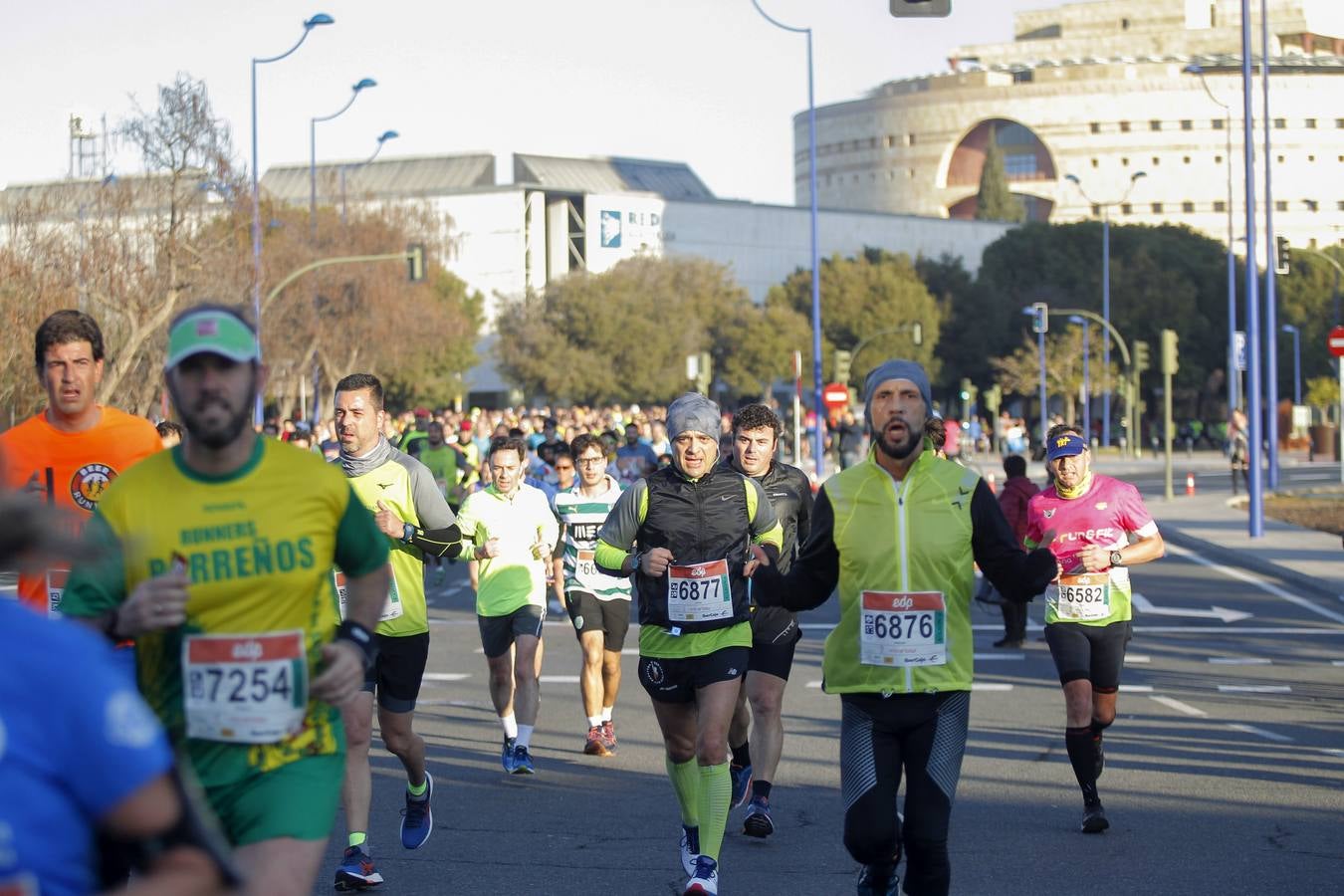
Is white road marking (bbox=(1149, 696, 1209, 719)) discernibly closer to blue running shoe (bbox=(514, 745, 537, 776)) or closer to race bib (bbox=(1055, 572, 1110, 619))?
race bib (bbox=(1055, 572, 1110, 619))

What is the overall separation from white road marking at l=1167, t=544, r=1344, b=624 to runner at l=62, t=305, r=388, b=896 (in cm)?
1530

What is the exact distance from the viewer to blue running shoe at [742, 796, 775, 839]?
8.62m

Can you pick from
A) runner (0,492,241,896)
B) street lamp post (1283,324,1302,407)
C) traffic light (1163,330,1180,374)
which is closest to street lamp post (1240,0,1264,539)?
traffic light (1163,330,1180,374)

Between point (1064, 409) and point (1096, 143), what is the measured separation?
47512 millimetres

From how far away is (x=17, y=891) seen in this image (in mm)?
2652

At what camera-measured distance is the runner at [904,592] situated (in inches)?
241

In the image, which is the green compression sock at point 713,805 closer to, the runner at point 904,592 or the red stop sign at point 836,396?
the runner at point 904,592

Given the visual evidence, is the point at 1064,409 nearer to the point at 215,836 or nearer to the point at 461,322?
the point at 461,322

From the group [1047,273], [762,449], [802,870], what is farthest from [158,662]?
[1047,273]

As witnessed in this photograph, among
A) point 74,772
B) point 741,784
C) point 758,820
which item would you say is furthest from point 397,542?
point 74,772

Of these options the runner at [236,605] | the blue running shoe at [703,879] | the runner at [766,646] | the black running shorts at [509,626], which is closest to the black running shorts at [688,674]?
the blue running shoe at [703,879]

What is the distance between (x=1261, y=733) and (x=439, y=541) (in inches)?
239

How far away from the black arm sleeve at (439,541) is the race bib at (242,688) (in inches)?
136

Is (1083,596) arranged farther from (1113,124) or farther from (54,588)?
(1113,124)
